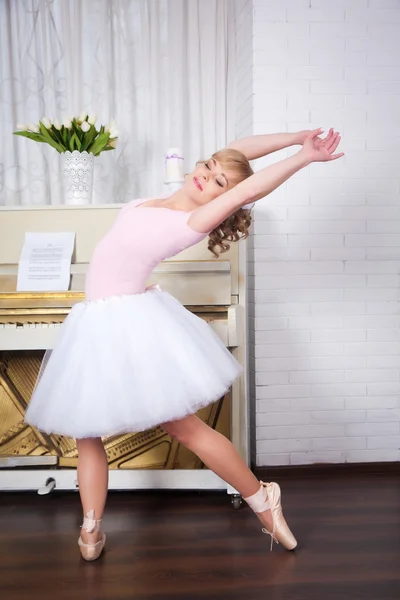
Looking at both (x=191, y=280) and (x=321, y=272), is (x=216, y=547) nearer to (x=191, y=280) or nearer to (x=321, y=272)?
(x=191, y=280)

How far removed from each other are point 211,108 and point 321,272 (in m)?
1.05

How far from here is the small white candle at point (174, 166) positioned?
2.89 m

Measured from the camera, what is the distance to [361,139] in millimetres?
3051

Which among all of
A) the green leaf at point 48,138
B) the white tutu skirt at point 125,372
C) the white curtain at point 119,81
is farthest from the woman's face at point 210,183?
the white curtain at point 119,81

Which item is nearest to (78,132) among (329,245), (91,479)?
(329,245)

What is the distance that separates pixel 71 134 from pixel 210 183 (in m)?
1.11

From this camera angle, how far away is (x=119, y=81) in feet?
10.9

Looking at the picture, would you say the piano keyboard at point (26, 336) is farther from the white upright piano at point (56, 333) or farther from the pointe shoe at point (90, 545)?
the pointe shoe at point (90, 545)

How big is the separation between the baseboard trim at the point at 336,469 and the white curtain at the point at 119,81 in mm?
1612

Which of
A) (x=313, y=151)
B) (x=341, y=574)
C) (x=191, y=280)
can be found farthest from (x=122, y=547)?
(x=313, y=151)

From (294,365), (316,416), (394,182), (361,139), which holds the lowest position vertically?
(316,416)

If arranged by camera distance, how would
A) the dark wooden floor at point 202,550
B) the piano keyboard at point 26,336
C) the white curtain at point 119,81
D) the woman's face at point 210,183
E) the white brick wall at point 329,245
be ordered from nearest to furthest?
the dark wooden floor at point 202,550, the woman's face at point 210,183, the piano keyboard at point 26,336, the white brick wall at point 329,245, the white curtain at point 119,81

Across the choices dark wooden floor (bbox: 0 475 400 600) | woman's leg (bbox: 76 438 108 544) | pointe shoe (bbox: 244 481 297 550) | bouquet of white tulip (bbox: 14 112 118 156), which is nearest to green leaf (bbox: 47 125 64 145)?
bouquet of white tulip (bbox: 14 112 118 156)

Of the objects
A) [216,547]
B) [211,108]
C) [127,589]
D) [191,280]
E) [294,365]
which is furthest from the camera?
[211,108]
